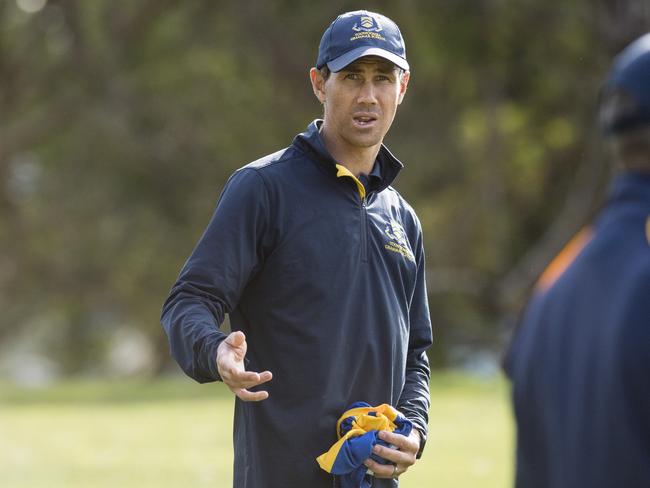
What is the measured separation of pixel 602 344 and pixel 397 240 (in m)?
1.79

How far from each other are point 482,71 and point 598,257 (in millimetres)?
22573

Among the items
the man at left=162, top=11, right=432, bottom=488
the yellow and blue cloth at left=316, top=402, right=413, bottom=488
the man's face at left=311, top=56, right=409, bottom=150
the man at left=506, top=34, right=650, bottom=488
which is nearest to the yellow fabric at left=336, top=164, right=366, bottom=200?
the man at left=162, top=11, right=432, bottom=488

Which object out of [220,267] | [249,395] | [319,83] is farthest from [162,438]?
[249,395]

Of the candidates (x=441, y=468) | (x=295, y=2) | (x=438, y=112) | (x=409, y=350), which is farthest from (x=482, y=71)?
(x=409, y=350)

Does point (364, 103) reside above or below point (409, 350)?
above

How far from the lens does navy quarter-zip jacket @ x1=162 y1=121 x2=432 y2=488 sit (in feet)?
11.9

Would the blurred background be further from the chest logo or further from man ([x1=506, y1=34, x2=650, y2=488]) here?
man ([x1=506, y1=34, x2=650, y2=488])

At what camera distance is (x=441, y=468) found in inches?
437

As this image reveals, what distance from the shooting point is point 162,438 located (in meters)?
13.6

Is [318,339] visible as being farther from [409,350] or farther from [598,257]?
[598,257]

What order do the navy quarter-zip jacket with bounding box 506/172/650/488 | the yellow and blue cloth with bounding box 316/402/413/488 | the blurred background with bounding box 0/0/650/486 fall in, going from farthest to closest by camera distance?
1. the blurred background with bounding box 0/0/650/486
2. the yellow and blue cloth with bounding box 316/402/413/488
3. the navy quarter-zip jacket with bounding box 506/172/650/488

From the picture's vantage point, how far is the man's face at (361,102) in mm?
3863

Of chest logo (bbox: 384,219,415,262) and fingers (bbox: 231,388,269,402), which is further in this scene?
chest logo (bbox: 384,219,415,262)

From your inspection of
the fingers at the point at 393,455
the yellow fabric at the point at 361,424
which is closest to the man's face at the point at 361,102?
the yellow fabric at the point at 361,424
